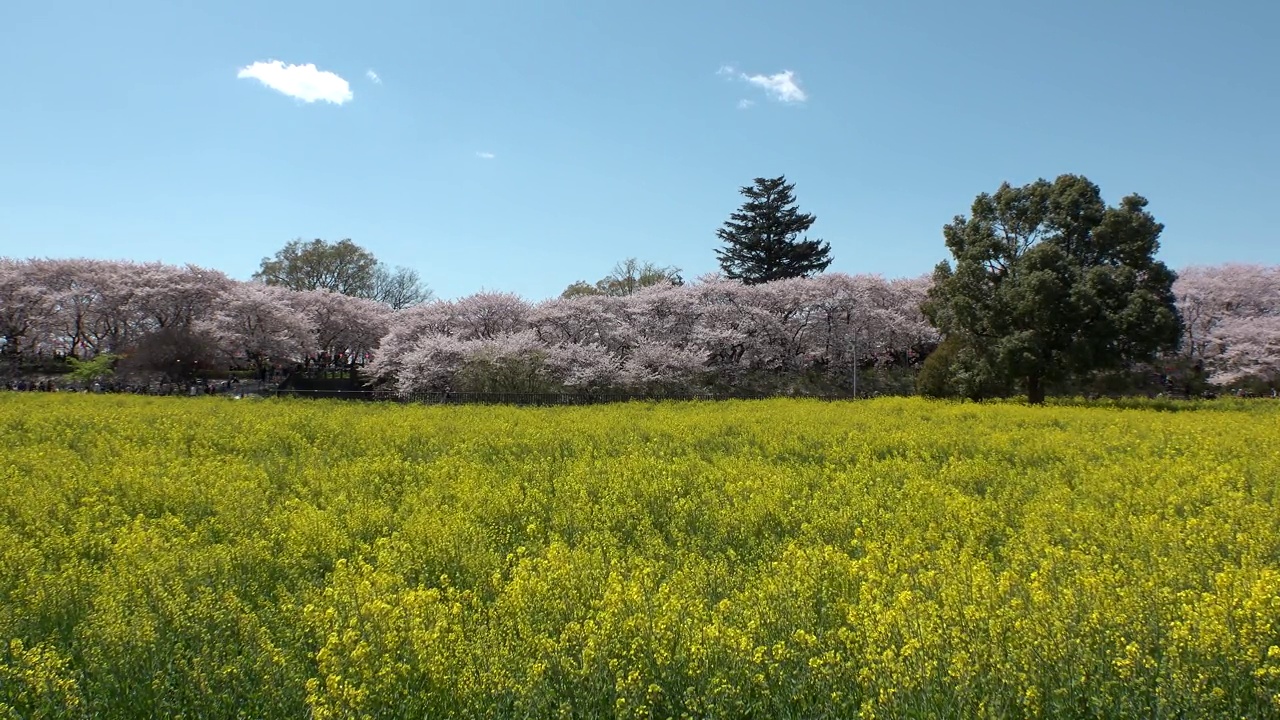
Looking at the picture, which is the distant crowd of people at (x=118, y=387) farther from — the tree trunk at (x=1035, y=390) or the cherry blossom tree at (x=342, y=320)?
the tree trunk at (x=1035, y=390)

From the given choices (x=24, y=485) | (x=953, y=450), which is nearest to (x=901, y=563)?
(x=953, y=450)

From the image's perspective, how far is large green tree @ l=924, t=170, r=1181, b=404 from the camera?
2434cm

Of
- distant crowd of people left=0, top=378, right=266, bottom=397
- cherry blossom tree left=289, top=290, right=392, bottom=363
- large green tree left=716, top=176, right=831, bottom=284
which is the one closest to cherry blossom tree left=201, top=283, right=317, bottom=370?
cherry blossom tree left=289, top=290, right=392, bottom=363

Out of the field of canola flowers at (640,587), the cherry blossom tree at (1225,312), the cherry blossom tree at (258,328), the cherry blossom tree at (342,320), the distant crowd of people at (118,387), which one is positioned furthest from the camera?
the cherry blossom tree at (342,320)

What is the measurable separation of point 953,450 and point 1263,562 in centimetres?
571

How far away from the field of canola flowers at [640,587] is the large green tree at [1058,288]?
51.3ft

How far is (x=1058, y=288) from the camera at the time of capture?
2453 centimetres

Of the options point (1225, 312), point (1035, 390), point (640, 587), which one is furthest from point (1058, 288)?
point (640, 587)

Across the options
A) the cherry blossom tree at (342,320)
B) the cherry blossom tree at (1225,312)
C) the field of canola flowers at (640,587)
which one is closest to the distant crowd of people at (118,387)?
the cherry blossom tree at (342,320)

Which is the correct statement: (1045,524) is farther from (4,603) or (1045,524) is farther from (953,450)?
(4,603)

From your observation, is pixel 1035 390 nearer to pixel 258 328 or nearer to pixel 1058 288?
A: pixel 1058 288

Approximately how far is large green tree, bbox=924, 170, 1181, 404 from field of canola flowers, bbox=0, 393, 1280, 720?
51.3 ft

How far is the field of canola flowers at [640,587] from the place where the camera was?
3.39 m

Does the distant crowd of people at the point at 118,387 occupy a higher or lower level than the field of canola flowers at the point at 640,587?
higher
